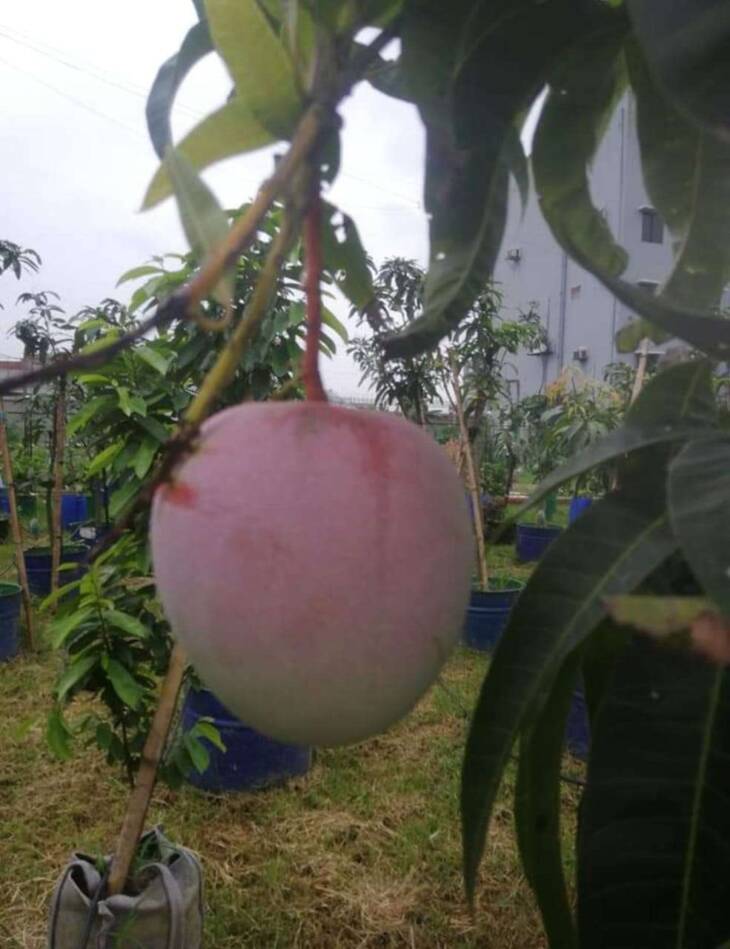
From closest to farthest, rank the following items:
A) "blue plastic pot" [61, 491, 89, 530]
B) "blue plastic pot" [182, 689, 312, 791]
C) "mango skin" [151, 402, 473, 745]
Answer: "mango skin" [151, 402, 473, 745] → "blue plastic pot" [182, 689, 312, 791] → "blue plastic pot" [61, 491, 89, 530]

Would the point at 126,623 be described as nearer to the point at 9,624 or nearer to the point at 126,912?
the point at 126,912

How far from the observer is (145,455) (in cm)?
188

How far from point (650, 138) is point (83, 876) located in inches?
67.8

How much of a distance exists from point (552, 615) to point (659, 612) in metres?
0.09

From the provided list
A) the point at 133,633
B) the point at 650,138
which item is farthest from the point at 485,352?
the point at 650,138

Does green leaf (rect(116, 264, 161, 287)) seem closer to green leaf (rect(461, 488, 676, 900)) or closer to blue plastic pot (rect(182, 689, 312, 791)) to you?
green leaf (rect(461, 488, 676, 900))

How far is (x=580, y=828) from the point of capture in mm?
432

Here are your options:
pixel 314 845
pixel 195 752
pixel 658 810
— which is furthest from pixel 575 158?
pixel 314 845

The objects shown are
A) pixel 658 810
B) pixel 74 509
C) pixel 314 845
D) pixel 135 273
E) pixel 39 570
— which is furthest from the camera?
pixel 74 509

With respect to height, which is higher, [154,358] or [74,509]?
[154,358]

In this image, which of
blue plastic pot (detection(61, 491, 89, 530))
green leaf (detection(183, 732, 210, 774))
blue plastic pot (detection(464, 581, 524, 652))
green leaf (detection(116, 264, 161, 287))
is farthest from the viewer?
blue plastic pot (detection(61, 491, 89, 530))

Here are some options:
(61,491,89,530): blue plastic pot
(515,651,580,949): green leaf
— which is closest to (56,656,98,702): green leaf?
(515,651,580,949): green leaf

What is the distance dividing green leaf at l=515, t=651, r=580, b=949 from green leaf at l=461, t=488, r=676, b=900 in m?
0.04

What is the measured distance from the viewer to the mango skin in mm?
306
